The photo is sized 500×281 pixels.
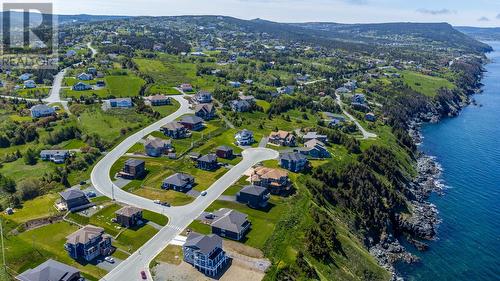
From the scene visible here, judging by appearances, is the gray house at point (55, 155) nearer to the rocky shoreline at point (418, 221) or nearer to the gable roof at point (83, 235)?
the gable roof at point (83, 235)

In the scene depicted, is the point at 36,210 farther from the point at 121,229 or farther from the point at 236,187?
the point at 236,187

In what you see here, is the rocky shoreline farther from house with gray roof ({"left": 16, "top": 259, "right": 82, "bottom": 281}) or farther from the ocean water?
house with gray roof ({"left": 16, "top": 259, "right": 82, "bottom": 281})

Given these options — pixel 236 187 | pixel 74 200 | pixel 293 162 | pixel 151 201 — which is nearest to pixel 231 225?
pixel 236 187

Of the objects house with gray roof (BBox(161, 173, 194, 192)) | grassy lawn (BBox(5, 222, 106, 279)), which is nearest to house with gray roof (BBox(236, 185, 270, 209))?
house with gray roof (BBox(161, 173, 194, 192))

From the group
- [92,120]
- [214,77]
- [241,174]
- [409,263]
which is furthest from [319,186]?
[214,77]

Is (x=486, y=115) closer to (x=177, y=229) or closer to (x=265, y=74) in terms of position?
(x=265, y=74)
